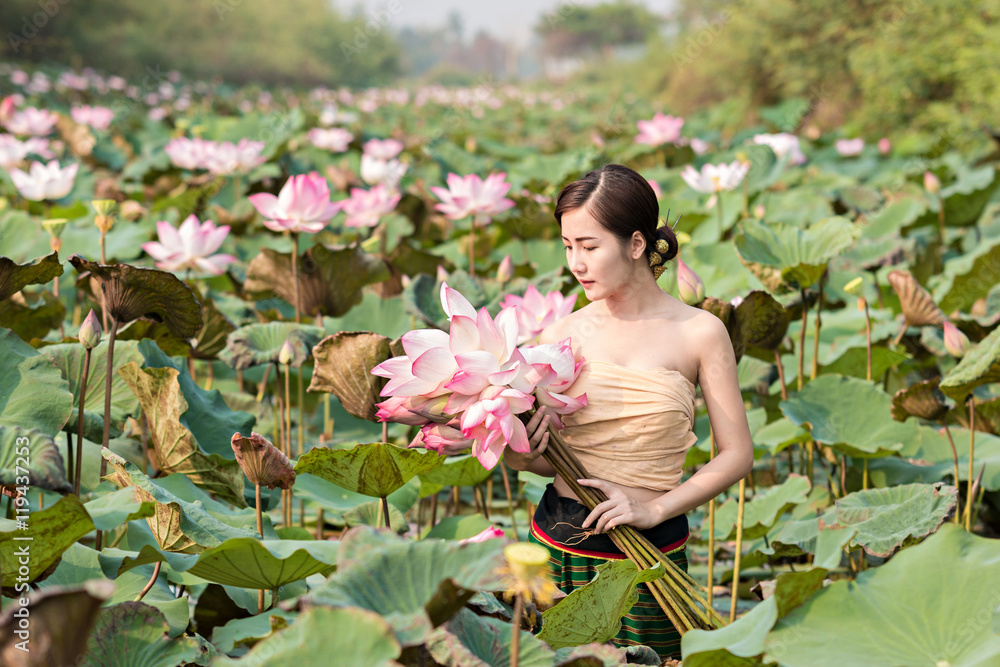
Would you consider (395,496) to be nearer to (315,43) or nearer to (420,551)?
(420,551)

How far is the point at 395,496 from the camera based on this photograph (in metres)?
1.74

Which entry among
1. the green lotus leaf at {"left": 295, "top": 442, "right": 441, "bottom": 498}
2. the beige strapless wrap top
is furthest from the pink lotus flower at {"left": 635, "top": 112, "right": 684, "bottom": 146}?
the green lotus leaf at {"left": 295, "top": 442, "right": 441, "bottom": 498}

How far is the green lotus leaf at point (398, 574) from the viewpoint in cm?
80

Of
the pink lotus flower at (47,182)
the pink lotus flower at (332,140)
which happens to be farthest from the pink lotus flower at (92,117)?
the pink lotus flower at (47,182)

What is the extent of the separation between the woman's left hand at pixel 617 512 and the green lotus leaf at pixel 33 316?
1.49 metres

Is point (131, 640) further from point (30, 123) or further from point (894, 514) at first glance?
point (30, 123)

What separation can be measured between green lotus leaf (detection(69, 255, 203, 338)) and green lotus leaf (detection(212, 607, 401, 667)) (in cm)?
89

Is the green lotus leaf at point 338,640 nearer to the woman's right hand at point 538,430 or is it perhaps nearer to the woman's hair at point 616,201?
the woman's right hand at point 538,430

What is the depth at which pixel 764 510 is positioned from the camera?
6.64 feet

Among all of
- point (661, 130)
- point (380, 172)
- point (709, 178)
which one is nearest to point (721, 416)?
point (709, 178)

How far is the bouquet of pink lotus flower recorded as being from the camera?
1072 mm

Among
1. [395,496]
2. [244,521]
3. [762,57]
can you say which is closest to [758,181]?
[395,496]

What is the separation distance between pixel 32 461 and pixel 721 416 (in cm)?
97

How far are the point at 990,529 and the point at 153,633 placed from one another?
2346 millimetres
